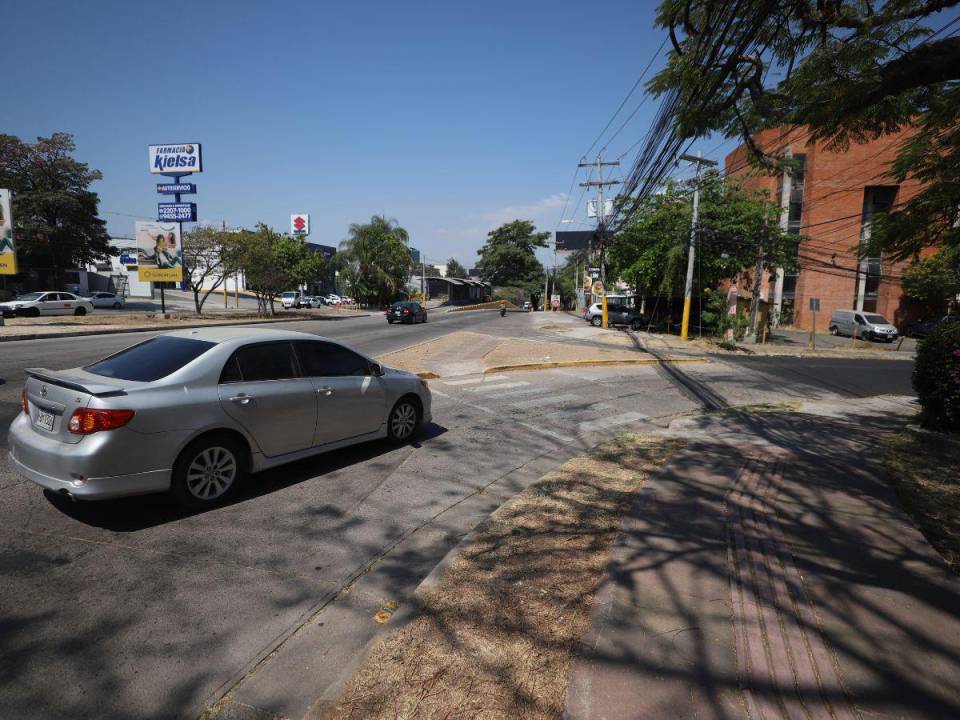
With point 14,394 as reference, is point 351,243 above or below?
above

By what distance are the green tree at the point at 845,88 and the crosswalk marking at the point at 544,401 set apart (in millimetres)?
5170

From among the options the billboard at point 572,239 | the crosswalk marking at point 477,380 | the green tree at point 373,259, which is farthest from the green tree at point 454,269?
the crosswalk marking at point 477,380

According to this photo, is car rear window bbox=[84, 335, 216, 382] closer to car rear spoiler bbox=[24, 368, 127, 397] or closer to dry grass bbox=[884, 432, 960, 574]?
car rear spoiler bbox=[24, 368, 127, 397]

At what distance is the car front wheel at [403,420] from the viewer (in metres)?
6.34

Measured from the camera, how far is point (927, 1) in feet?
16.9

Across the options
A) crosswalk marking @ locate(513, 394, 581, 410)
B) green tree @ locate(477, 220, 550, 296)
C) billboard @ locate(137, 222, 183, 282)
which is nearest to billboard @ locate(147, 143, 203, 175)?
billboard @ locate(137, 222, 183, 282)

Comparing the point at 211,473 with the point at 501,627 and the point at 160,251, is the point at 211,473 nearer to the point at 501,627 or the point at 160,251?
the point at 501,627

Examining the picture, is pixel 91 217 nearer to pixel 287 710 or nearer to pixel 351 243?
pixel 351 243

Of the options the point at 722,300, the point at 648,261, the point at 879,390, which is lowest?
the point at 879,390

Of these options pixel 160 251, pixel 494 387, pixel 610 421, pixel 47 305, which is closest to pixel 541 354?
pixel 494 387

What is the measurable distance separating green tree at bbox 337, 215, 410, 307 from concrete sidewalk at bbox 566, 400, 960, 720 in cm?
4740

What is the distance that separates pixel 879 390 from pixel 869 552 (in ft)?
37.8

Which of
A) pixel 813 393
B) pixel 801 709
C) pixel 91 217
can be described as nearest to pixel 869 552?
pixel 801 709

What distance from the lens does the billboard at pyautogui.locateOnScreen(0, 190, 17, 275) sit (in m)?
23.4
